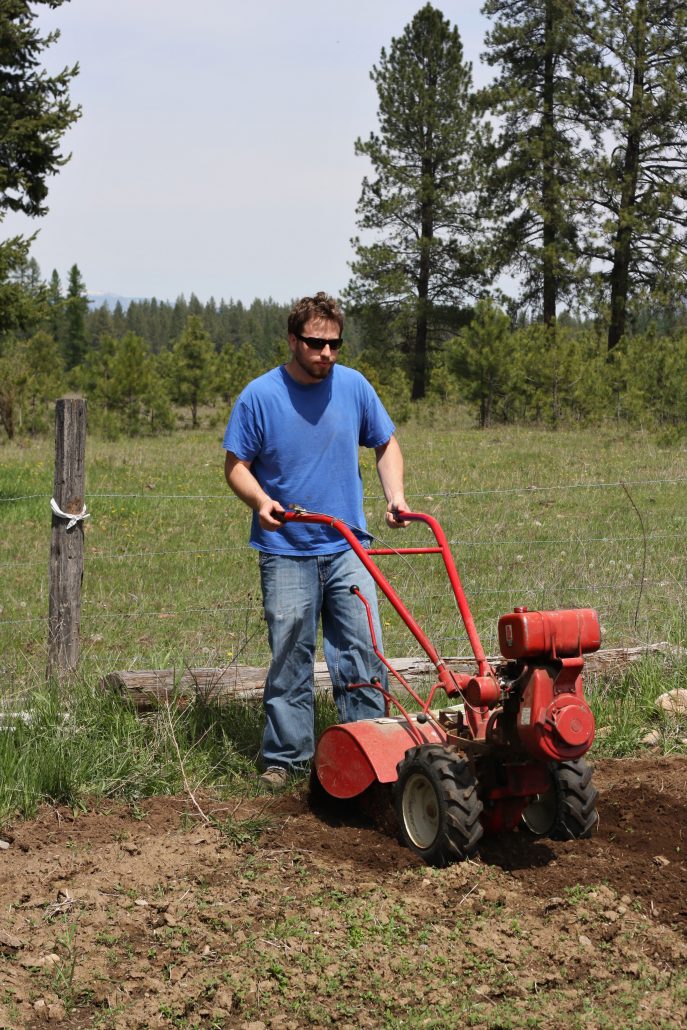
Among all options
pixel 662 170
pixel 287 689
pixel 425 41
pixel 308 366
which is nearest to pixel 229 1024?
pixel 287 689

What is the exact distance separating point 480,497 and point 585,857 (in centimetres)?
951

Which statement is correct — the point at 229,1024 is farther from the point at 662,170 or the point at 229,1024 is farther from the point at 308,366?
the point at 662,170

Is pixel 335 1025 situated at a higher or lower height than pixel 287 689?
lower

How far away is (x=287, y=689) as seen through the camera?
5.02 m

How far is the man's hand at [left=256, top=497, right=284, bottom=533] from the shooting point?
15.1 ft

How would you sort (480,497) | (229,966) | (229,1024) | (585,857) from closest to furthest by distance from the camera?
(229,1024) → (229,966) → (585,857) → (480,497)

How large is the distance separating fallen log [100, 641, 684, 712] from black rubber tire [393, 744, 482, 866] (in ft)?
4.18

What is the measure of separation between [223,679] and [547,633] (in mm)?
2167

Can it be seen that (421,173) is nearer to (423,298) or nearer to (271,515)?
(423,298)

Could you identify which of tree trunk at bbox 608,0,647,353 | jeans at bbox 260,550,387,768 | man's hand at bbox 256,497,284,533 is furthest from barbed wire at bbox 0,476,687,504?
tree trunk at bbox 608,0,647,353

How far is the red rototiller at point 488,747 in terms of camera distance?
3.89 metres

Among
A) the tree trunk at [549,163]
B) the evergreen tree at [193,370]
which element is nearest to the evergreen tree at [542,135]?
the tree trunk at [549,163]

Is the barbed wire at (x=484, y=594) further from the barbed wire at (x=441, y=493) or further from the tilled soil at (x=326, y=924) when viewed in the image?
the tilled soil at (x=326, y=924)

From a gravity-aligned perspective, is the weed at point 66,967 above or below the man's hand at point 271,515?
below
